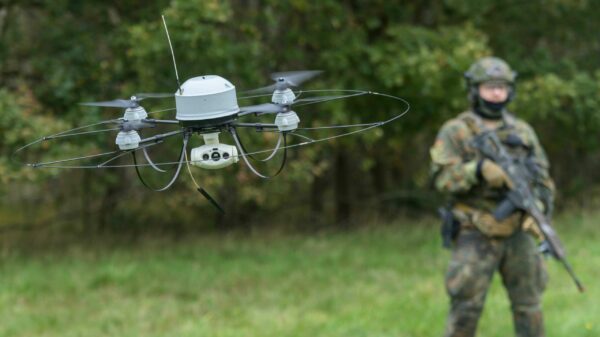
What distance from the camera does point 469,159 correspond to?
659 cm

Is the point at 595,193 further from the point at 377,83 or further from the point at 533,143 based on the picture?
the point at 533,143

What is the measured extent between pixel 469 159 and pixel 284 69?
568cm

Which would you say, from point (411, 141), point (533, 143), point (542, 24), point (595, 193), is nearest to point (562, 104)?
point (542, 24)

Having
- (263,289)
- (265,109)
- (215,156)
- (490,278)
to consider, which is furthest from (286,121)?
(263,289)

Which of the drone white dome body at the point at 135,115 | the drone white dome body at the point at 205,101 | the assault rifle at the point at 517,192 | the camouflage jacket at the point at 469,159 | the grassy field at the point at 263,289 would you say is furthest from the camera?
the grassy field at the point at 263,289

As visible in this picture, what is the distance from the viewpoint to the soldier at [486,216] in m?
6.43

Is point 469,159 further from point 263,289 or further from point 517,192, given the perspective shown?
point 263,289

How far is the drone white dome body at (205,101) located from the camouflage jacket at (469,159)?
4020mm

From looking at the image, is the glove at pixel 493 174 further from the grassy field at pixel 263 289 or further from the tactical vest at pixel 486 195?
the grassy field at pixel 263 289

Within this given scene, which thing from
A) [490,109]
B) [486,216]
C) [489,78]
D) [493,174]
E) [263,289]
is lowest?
[263,289]

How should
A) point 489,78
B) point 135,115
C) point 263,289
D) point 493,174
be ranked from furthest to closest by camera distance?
1. point 263,289
2. point 489,78
3. point 493,174
4. point 135,115

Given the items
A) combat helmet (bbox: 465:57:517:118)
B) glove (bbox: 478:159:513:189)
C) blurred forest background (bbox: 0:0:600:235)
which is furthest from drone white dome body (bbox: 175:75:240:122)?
blurred forest background (bbox: 0:0:600:235)

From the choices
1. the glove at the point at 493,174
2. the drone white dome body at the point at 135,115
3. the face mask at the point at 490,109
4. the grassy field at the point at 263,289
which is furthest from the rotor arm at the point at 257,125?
the grassy field at the point at 263,289

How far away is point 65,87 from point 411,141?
5468mm
